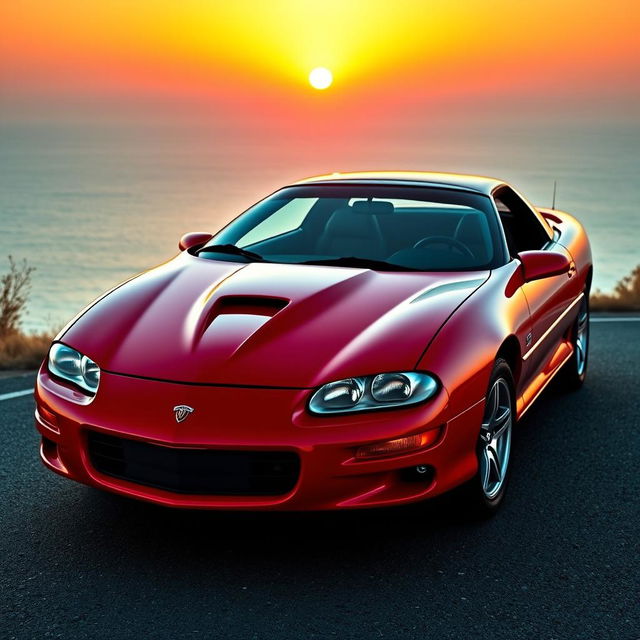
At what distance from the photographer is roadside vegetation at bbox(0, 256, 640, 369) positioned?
816 cm

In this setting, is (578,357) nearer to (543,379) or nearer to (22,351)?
(543,379)

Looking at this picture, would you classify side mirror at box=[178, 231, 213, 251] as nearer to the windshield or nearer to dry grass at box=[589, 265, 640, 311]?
the windshield

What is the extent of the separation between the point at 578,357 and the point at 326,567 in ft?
10.7

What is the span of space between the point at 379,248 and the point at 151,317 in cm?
141

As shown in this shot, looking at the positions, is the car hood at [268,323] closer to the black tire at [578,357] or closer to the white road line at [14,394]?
the black tire at [578,357]

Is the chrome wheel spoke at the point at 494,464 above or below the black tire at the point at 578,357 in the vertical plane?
above

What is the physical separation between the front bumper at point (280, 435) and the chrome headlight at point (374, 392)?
4 centimetres

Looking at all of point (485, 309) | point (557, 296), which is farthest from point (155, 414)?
point (557, 296)

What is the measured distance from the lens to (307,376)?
3.37 m

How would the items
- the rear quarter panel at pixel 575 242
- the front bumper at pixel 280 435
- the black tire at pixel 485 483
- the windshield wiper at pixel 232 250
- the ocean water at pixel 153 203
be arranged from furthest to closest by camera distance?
the ocean water at pixel 153 203
the rear quarter panel at pixel 575 242
the windshield wiper at pixel 232 250
the black tire at pixel 485 483
the front bumper at pixel 280 435

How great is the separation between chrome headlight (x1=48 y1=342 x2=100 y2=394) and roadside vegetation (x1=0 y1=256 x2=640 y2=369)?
4.35m

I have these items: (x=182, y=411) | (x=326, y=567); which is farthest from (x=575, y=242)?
(x=182, y=411)

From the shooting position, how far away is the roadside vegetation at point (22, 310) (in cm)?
816

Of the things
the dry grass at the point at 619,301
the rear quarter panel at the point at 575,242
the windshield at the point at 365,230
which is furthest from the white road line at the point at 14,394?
the dry grass at the point at 619,301
